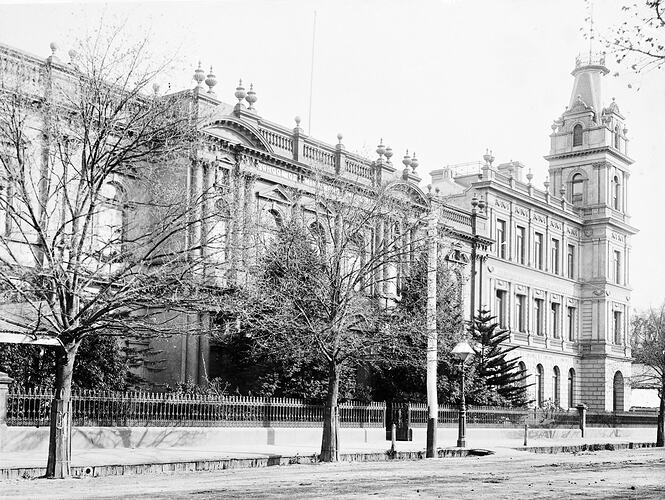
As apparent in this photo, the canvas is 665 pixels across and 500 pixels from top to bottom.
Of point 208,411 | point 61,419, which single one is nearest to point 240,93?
point 208,411

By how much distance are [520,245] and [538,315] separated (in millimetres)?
4670

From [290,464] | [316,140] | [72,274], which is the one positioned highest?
[316,140]

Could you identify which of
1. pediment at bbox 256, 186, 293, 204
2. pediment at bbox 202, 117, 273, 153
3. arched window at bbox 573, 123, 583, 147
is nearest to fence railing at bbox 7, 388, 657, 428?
pediment at bbox 256, 186, 293, 204

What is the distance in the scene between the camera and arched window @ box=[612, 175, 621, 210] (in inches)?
2603

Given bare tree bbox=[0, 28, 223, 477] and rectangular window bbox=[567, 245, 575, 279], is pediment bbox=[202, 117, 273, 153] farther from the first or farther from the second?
rectangular window bbox=[567, 245, 575, 279]

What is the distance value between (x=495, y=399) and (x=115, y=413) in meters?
19.5

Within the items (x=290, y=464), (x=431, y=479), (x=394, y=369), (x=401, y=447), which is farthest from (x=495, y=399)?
(x=431, y=479)

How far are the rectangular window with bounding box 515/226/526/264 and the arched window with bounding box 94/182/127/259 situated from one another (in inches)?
1230

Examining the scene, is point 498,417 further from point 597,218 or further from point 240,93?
point 597,218

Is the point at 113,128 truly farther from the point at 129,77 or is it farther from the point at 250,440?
the point at 250,440

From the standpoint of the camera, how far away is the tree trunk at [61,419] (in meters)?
18.7

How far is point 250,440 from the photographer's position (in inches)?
1107

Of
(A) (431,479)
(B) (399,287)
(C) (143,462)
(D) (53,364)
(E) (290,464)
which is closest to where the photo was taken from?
(A) (431,479)

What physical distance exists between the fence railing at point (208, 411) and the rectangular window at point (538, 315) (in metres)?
20.7
